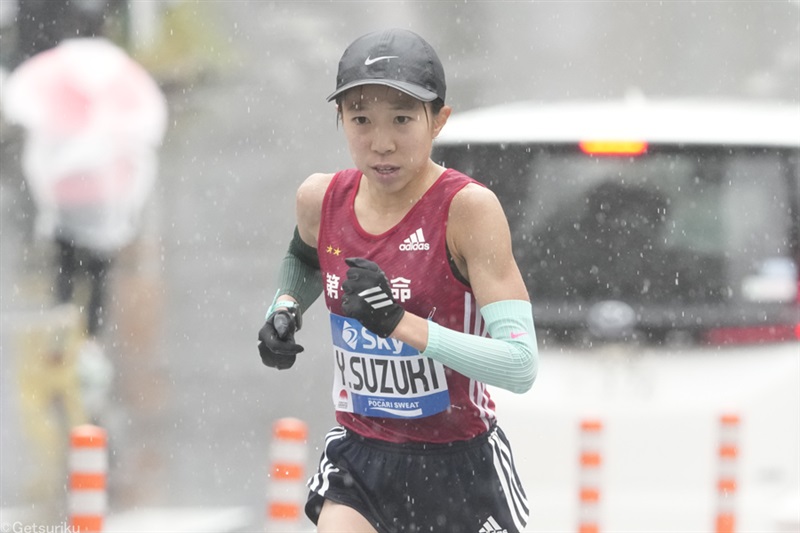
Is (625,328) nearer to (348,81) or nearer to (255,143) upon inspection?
(348,81)

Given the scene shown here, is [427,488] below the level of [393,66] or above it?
below

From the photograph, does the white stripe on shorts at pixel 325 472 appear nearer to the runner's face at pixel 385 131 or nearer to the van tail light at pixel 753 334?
the runner's face at pixel 385 131

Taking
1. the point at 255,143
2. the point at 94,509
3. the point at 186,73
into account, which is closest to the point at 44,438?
the point at 94,509

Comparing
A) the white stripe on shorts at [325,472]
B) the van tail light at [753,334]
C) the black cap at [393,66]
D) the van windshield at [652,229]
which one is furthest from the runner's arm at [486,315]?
the van tail light at [753,334]

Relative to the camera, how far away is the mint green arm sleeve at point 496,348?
13.1 feet

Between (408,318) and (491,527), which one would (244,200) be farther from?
(408,318)

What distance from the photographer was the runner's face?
4.11 m

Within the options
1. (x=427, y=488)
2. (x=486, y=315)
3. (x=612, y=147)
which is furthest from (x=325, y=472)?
(x=612, y=147)

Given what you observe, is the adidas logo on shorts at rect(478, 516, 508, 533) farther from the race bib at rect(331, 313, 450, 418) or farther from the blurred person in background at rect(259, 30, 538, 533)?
the race bib at rect(331, 313, 450, 418)

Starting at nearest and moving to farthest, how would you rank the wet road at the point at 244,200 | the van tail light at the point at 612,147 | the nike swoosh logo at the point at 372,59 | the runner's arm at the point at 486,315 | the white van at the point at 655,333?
the runner's arm at the point at 486,315
the nike swoosh logo at the point at 372,59
the van tail light at the point at 612,147
the white van at the point at 655,333
the wet road at the point at 244,200

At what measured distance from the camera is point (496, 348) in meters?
4.01

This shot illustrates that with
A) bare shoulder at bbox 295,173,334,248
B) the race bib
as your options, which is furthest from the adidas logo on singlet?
bare shoulder at bbox 295,173,334,248

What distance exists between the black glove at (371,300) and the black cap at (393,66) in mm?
A: 466

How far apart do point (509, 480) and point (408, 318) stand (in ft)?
2.24
